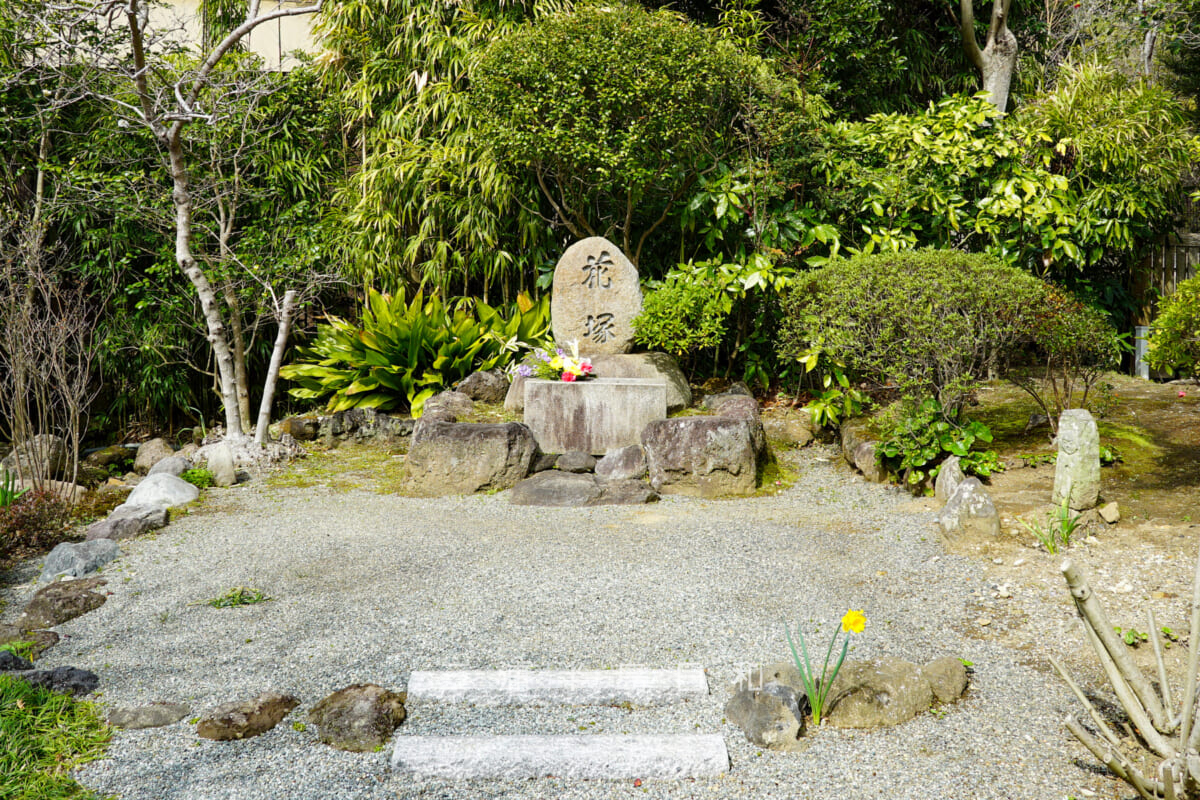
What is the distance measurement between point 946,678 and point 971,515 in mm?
1569

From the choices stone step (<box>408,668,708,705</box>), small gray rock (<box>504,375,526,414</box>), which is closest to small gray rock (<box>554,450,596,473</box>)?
small gray rock (<box>504,375,526,414</box>)

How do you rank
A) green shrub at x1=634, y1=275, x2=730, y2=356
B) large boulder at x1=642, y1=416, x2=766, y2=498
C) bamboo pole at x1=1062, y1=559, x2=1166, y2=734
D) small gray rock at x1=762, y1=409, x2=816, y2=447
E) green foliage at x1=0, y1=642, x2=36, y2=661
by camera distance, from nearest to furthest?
bamboo pole at x1=1062, y1=559, x2=1166, y2=734
green foliage at x1=0, y1=642, x2=36, y2=661
large boulder at x1=642, y1=416, x2=766, y2=498
small gray rock at x1=762, y1=409, x2=816, y2=447
green shrub at x1=634, y1=275, x2=730, y2=356

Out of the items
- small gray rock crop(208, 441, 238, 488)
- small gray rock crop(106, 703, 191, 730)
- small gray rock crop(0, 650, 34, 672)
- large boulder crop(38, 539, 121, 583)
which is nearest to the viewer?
small gray rock crop(106, 703, 191, 730)

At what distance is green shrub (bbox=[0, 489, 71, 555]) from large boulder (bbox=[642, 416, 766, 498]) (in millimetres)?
3429

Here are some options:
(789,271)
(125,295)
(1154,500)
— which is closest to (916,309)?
(1154,500)

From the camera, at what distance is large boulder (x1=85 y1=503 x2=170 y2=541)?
473 centimetres

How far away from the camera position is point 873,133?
7.42m

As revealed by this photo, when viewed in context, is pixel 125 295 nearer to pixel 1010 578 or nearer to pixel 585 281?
pixel 585 281

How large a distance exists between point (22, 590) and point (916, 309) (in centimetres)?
481

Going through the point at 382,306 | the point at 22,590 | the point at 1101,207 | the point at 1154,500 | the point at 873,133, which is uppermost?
the point at 873,133

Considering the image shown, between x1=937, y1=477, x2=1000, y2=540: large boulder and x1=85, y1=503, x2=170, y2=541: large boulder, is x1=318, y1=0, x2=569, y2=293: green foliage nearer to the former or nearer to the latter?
x1=85, y1=503, x2=170, y2=541: large boulder

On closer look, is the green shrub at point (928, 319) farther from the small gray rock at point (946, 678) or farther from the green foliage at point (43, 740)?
the green foliage at point (43, 740)

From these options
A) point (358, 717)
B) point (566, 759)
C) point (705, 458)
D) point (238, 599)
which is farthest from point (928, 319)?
point (238, 599)

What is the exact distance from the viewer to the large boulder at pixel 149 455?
7133 mm
